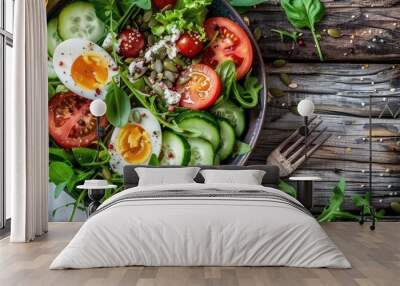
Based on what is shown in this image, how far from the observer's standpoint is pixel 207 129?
666 cm

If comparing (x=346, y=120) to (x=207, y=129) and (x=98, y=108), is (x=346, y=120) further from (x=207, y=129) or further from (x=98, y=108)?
(x=98, y=108)

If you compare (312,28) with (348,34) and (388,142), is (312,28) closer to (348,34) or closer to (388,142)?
(348,34)

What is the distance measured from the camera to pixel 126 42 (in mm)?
6738

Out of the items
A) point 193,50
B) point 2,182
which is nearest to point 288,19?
point 193,50

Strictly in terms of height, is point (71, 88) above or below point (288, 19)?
below

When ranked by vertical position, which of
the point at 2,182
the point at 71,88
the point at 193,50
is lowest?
the point at 2,182

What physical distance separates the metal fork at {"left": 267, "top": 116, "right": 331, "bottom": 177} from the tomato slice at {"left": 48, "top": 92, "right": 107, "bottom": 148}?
77.8 inches

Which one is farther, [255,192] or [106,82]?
[106,82]

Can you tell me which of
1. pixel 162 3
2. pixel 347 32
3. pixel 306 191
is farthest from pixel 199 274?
pixel 347 32

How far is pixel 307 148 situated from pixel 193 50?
1.68 metres

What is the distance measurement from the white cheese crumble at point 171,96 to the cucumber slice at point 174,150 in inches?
13.6

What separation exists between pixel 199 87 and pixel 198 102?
0.17 meters

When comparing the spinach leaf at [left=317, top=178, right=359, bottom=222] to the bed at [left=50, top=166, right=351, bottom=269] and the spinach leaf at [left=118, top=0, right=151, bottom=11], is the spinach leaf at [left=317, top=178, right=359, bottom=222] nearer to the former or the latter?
the bed at [left=50, top=166, right=351, bottom=269]

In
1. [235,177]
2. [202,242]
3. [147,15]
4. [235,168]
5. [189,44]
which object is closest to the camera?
[202,242]
